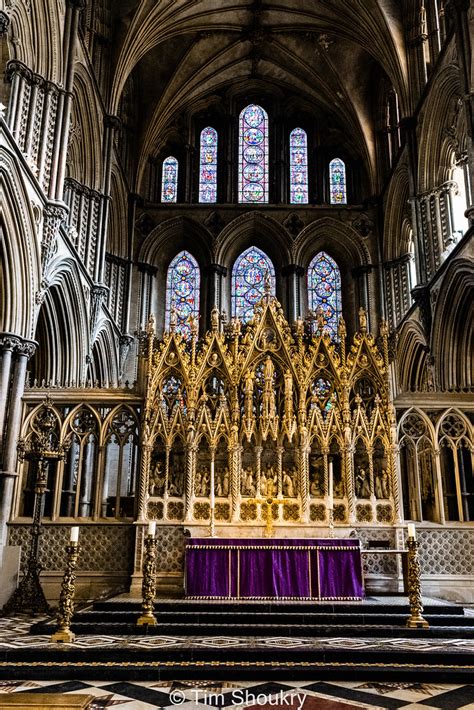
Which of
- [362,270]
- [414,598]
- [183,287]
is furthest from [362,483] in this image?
[183,287]

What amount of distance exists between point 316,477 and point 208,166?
16.2 m

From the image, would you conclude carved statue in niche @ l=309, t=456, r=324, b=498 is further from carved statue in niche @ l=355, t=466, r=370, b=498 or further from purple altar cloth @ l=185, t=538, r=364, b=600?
purple altar cloth @ l=185, t=538, r=364, b=600

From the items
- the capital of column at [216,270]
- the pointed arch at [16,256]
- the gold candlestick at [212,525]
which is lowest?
the gold candlestick at [212,525]

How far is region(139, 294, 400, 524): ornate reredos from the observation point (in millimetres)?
10883

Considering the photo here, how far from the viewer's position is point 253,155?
24.8 m

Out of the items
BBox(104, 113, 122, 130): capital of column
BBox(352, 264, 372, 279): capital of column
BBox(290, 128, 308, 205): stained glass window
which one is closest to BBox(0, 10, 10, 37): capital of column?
BBox(104, 113, 122, 130): capital of column

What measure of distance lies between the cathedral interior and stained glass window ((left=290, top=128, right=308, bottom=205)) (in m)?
0.09

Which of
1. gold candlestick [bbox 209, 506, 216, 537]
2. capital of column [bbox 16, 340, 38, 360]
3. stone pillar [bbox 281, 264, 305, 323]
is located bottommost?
gold candlestick [bbox 209, 506, 216, 537]

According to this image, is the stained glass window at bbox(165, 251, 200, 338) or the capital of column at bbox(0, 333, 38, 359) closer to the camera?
the capital of column at bbox(0, 333, 38, 359)

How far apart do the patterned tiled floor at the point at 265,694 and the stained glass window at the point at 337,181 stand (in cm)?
2077

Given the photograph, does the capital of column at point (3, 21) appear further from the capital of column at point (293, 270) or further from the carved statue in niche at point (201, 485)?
the capital of column at point (293, 270)

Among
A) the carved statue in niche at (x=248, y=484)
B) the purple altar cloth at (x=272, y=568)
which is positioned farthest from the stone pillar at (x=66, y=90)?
the purple altar cloth at (x=272, y=568)

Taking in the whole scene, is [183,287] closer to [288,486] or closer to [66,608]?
[288,486]

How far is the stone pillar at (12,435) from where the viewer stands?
11.2 meters
